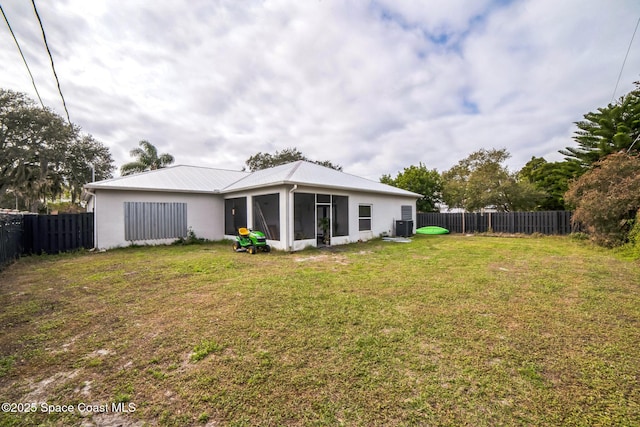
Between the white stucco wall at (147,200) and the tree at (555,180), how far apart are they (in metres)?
20.2

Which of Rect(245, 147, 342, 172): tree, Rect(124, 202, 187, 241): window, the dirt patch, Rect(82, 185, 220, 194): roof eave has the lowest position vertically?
the dirt patch

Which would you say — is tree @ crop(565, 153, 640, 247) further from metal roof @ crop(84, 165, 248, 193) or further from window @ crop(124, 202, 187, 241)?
window @ crop(124, 202, 187, 241)

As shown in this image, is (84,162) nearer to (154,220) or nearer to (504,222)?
(154,220)

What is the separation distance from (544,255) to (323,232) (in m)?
7.11

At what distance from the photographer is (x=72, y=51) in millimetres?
5500

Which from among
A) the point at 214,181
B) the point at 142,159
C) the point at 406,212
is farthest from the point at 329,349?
the point at 142,159

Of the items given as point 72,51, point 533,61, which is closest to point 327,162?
point 533,61

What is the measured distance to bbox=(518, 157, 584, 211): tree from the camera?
16233 millimetres

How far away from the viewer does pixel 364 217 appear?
1173cm

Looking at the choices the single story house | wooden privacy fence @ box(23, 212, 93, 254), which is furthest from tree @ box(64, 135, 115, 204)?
the single story house

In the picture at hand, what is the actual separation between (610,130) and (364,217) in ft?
49.4

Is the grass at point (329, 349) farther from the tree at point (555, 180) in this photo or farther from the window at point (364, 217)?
the tree at point (555, 180)

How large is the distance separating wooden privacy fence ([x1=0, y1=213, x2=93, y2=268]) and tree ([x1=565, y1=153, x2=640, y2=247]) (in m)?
17.8

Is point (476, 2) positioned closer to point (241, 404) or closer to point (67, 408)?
point (241, 404)
